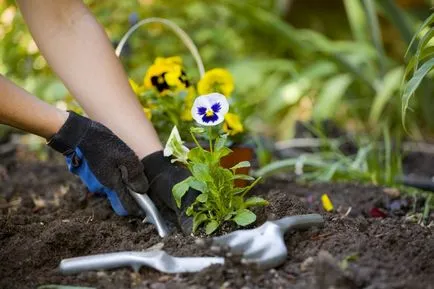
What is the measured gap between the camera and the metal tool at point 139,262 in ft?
4.46

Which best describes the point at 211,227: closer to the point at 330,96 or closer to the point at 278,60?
the point at 330,96

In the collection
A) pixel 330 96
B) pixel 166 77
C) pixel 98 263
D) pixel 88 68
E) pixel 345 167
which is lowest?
pixel 345 167

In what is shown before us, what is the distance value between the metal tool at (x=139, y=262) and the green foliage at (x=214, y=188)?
181 mm

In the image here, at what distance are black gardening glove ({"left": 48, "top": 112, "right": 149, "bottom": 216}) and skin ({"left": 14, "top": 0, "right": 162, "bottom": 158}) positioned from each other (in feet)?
0.38

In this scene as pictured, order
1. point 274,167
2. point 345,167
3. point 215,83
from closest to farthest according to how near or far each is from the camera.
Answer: point 215,83 < point 274,167 < point 345,167

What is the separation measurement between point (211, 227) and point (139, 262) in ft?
0.75

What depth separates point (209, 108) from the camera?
163 cm

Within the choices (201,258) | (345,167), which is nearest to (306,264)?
(201,258)

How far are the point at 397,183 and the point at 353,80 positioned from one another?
1.48 meters

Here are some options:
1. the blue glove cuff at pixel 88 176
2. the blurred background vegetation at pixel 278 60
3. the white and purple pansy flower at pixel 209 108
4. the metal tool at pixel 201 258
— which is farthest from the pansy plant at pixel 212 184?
the blurred background vegetation at pixel 278 60

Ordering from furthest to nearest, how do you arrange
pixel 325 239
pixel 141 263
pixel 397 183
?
pixel 397 183 < pixel 325 239 < pixel 141 263

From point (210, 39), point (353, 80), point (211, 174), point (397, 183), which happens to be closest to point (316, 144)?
point (397, 183)

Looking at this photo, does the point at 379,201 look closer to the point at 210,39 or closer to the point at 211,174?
the point at 211,174

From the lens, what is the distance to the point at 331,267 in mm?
1202
